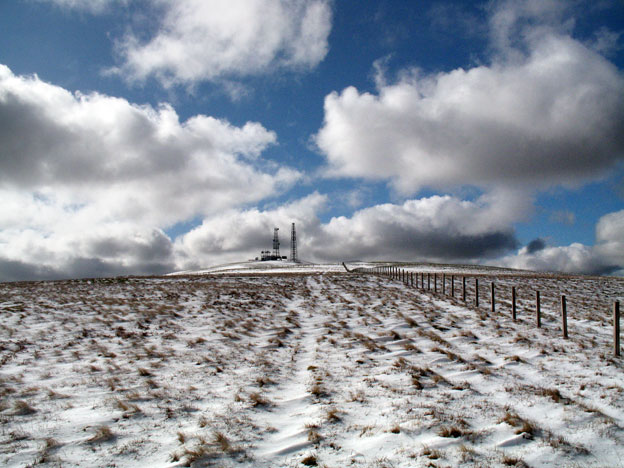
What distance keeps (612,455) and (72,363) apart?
1157cm

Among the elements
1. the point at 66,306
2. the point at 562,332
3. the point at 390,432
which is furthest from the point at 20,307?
the point at 562,332

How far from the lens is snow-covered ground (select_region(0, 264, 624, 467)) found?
5293 millimetres

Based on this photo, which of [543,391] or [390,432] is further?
[543,391]

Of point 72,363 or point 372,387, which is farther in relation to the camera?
point 72,363

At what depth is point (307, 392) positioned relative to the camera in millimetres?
7582

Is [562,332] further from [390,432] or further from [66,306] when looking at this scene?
[66,306]

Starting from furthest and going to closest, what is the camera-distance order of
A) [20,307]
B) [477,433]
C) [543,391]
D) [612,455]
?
[20,307] → [543,391] → [477,433] → [612,455]

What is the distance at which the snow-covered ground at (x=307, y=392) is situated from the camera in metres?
5.29

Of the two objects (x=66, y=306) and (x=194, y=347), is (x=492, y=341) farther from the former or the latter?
(x=66, y=306)

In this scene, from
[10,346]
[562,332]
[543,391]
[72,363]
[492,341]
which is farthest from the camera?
[562,332]

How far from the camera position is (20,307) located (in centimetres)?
1684

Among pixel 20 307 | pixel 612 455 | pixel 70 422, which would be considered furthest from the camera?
pixel 20 307

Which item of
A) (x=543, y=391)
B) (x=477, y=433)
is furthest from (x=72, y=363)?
(x=543, y=391)

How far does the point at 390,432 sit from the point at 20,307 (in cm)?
1861
